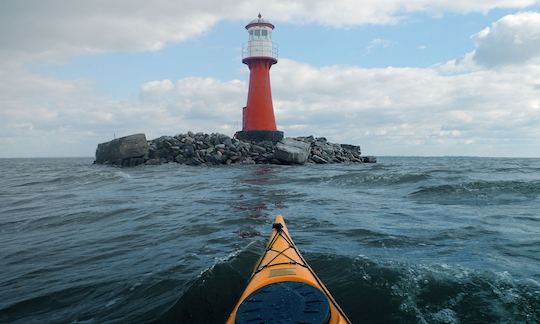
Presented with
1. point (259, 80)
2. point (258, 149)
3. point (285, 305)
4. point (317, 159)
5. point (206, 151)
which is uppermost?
point (259, 80)

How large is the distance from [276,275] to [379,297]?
1.46m

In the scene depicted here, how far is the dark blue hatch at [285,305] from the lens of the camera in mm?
2932

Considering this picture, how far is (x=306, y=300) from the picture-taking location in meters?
3.14

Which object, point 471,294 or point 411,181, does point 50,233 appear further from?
point 411,181

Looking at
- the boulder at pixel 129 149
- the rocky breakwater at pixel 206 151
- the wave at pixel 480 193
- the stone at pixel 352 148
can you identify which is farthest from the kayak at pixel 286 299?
the stone at pixel 352 148

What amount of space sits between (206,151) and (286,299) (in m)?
23.3

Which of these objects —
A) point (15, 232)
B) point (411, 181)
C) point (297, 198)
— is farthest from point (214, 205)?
point (411, 181)

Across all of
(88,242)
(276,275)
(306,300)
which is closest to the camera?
(306,300)

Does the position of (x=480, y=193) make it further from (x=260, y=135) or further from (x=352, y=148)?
(x=352, y=148)

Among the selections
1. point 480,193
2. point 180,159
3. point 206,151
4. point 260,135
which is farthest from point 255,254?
point 260,135

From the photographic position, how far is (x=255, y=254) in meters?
5.59

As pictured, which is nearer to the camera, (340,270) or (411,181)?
(340,270)

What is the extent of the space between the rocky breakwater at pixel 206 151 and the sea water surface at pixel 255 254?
45.7 ft

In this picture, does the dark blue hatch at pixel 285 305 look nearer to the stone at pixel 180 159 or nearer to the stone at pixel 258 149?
the stone at pixel 180 159
